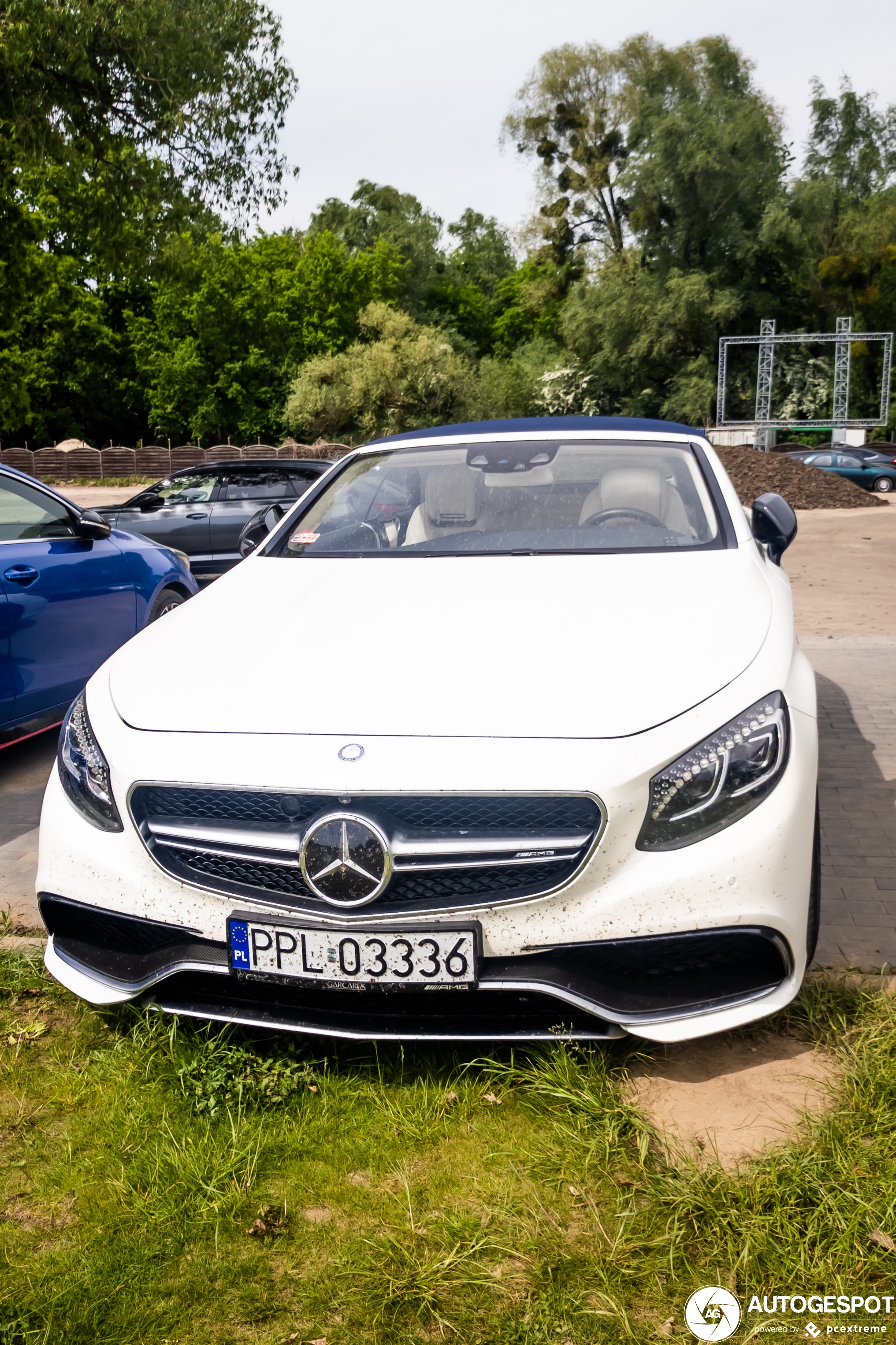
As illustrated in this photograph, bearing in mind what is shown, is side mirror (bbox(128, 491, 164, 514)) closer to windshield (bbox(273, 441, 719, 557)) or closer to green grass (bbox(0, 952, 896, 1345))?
windshield (bbox(273, 441, 719, 557))

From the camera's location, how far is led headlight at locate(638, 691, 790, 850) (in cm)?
232

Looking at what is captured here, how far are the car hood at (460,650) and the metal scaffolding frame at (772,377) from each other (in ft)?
127

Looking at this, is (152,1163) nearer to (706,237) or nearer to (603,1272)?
(603,1272)

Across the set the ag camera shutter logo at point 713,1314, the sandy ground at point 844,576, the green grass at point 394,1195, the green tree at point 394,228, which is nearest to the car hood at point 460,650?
the green grass at point 394,1195

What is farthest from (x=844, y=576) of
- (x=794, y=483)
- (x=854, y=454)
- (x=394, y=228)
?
(x=394, y=228)

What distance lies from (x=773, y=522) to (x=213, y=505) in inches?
393

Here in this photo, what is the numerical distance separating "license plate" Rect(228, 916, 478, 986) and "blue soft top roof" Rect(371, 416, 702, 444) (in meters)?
2.38

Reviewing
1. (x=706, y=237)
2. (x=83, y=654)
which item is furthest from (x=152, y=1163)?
(x=706, y=237)

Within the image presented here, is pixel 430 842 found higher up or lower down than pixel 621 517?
lower down

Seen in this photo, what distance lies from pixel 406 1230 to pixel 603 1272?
389 millimetres

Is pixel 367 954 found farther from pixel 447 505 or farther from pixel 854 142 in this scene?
pixel 854 142

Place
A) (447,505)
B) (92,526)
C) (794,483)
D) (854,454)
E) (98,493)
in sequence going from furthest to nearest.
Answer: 1. (98,493)
2. (854,454)
3. (794,483)
4. (92,526)
5. (447,505)

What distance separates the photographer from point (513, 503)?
395 centimetres

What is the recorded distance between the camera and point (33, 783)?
5.21 m
